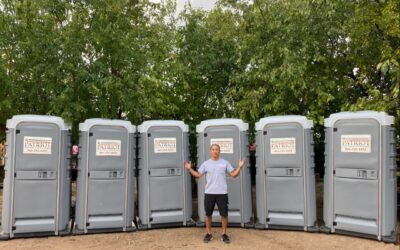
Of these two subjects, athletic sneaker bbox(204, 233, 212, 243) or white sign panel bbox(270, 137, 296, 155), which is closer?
athletic sneaker bbox(204, 233, 212, 243)

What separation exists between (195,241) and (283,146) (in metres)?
2.21

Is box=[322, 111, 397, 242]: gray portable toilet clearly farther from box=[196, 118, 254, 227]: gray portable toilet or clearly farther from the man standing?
the man standing

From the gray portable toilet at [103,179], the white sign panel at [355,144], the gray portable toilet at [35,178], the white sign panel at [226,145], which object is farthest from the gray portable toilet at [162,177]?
the white sign panel at [355,144]

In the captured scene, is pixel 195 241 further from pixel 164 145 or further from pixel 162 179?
pixel 164 145

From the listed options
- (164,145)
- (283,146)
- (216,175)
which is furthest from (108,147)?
(283,146)

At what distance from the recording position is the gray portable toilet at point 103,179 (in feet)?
Answer: 23.5

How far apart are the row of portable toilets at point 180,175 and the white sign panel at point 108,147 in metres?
0.02

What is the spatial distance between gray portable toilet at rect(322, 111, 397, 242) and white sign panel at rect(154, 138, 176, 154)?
2708 mm

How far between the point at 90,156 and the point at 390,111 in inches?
212

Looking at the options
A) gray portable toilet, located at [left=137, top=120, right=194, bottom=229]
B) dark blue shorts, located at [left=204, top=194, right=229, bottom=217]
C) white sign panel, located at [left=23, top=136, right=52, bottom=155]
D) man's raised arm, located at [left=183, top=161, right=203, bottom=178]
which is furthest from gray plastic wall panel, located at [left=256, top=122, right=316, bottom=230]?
white sign panel, located at [left=23, top=136, right=52, bottom=155]

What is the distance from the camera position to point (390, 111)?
24.9 ft

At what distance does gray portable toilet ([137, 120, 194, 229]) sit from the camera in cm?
751

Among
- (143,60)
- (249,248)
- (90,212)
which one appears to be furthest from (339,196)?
(143,60)

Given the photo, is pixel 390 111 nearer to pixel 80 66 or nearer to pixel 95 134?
pixel 95 134
